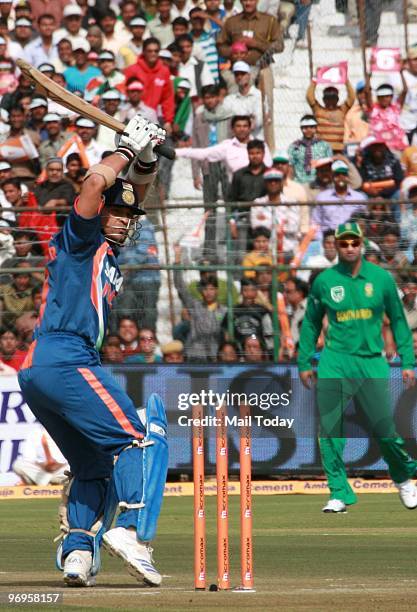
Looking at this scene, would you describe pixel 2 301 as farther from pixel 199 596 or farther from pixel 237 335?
pixel 199 596

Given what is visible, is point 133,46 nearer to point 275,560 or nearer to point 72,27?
point 72,27

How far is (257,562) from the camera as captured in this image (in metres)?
8.45

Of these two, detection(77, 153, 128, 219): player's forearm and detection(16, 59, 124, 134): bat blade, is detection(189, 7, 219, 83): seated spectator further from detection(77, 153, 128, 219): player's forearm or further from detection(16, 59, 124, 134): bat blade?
detection(77, 153, 128, 219): player's forearm

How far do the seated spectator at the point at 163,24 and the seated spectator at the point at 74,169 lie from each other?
364 centimetres

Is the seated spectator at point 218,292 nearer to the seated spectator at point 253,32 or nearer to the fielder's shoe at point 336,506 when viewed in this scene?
the fielder's shoe at point 336,506

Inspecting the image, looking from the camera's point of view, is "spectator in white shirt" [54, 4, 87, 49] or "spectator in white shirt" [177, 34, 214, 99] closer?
"spectator in white shirt" [177, 34, 214, 99]

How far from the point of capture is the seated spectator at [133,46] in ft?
65.8

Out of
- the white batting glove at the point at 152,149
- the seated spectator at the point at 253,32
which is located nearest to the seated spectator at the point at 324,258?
the seated spectator at the point at 253,32

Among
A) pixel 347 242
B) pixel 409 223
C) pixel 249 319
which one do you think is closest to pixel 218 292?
pixel 249 319

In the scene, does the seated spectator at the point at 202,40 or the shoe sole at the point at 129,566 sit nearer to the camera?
the shoe sole at the point at 129,566

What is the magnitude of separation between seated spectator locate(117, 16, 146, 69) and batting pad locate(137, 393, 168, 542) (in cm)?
1378

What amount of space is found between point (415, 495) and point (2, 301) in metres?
5.81

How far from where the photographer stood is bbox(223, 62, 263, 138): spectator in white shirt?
60.3 ft

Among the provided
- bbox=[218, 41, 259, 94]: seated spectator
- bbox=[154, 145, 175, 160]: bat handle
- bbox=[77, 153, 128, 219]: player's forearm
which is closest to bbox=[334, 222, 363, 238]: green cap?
bbox=[154, 145, 175, 160]: bat handle
